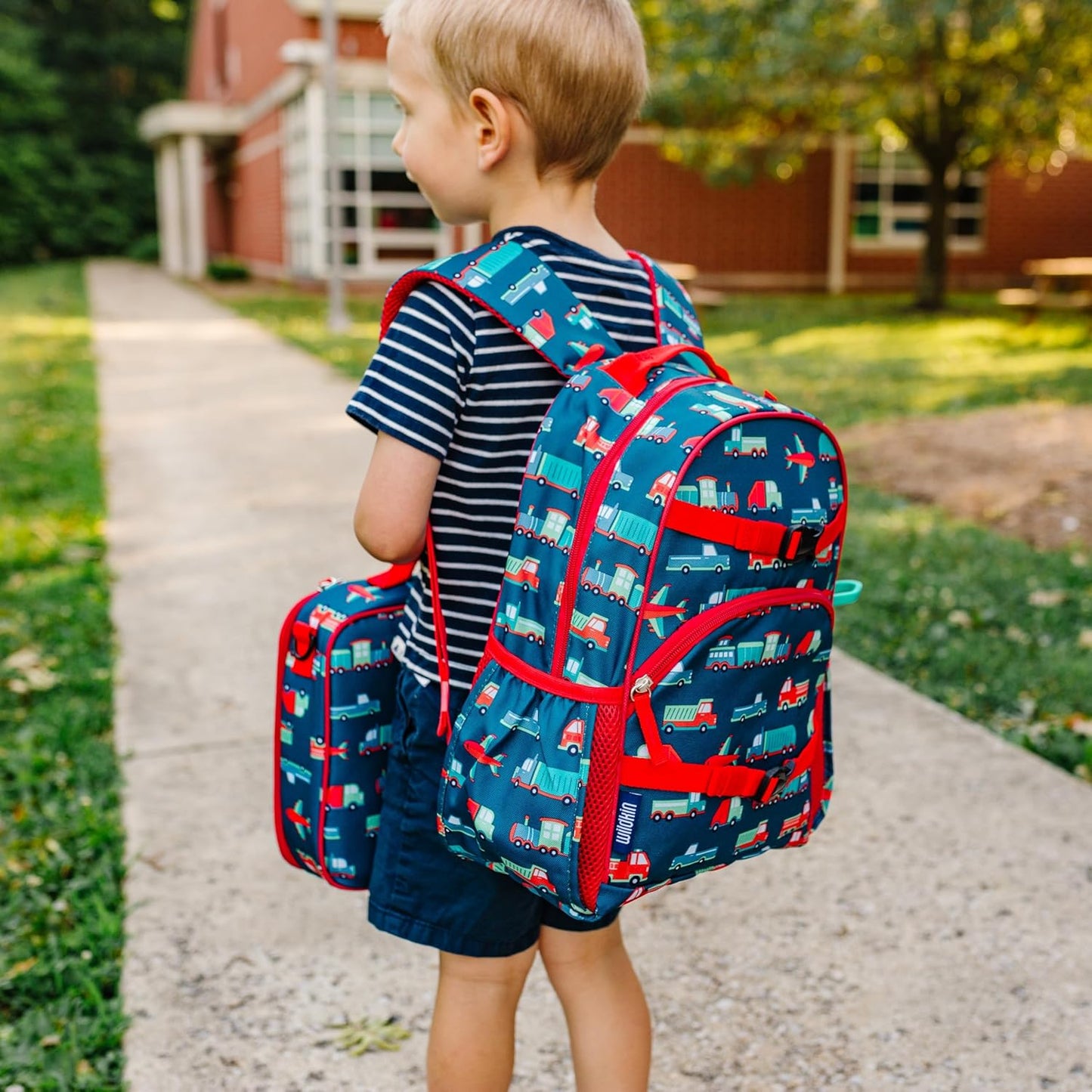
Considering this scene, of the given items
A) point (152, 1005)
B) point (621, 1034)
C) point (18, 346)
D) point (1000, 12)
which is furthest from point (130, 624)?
point (1000, 12)

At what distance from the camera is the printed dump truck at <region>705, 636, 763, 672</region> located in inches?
53.9

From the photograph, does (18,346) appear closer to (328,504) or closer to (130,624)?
(328,504)

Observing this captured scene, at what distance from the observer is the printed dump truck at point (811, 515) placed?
1404 millimetres

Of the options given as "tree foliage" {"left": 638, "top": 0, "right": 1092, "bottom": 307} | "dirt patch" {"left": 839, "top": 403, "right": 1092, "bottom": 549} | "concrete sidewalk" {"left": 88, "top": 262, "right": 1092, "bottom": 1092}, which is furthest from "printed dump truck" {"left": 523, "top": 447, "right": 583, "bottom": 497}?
"tree foliage" {"left": 638, "top": 0, "right": 1092, "bottom": 307}

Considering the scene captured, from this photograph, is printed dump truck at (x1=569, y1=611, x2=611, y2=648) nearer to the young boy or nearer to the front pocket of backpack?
the front pocket of backpack

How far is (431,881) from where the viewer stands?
5.24 feet

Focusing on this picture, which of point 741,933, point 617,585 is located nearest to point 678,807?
point 617,585

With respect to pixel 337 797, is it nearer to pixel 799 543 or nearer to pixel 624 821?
pixel 624 821

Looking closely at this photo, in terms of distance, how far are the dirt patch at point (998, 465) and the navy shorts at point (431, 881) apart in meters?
4.30

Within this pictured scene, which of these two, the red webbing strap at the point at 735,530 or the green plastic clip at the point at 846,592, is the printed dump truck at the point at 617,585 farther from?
the green plastic clip at the point at 846,592

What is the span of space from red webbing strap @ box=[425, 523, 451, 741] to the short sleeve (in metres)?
0.16

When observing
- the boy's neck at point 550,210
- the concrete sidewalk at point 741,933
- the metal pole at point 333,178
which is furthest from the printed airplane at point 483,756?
the metal pole at point 333,178

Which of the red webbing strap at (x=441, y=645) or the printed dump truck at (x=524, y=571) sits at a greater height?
the printed dump truck at (x=524, y=571)

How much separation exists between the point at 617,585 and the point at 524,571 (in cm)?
13
